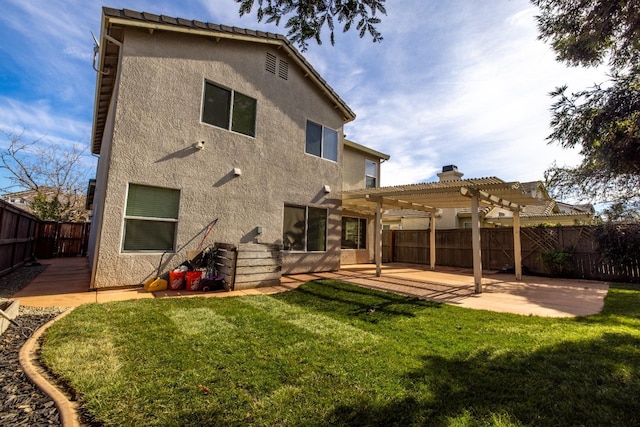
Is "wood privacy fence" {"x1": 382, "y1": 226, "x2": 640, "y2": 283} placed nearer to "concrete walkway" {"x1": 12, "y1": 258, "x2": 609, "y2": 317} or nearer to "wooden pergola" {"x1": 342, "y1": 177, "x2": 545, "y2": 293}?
"concrete walkway" {"x1": 12, "y1": 258, "x2": 609, "y2": 317}

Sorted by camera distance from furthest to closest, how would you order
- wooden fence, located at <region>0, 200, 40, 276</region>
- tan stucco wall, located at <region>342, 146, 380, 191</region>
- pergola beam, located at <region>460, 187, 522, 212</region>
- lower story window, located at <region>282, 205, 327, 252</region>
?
tan stucco wall, located at <region>342, 146, 380, 191</region> < lower story window, located at <region>282, 205, 327, 252</region> < pergola beam, located at <region>460, 187, 522, 212</region> < wooden fence, located at <region>0, 200, 40, 276</region>

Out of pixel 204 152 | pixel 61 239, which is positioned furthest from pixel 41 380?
pixel 61 239

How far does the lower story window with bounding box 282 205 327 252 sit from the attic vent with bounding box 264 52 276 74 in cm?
473

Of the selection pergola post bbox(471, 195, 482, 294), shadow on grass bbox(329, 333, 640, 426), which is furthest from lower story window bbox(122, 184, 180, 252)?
pergola post bbox(471, 195, 482, 294)

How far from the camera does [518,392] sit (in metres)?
2.53

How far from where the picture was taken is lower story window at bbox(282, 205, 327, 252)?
988 cm

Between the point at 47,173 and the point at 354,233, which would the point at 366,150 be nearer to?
the point at 354,233

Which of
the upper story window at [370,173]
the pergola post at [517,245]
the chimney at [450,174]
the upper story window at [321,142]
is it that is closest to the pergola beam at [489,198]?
the pergola post at [517,245]

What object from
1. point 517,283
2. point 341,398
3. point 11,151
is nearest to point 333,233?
point 517,283

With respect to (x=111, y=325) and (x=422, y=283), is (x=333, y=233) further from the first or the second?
(x=111, y=325)

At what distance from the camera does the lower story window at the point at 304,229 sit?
32.4 ft

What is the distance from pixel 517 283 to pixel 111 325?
11.0 meters

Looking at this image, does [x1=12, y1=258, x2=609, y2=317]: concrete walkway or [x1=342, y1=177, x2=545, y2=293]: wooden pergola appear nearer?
[x1=12, y1=258, x2=609, y2=317]: concrete walkway

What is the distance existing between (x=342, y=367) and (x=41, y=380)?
2.78 metres
